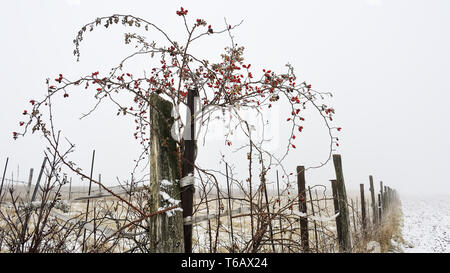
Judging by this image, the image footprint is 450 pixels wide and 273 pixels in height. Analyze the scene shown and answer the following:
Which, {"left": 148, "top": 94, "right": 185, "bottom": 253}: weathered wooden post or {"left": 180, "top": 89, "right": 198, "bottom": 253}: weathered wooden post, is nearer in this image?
{"left": 148, "top": 94, "right": 185, "bottom": 253}: weathered wooden post

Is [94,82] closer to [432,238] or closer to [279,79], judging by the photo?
[279,79]

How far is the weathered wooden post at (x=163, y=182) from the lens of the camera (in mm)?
1634

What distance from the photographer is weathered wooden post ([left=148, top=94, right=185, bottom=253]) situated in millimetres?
1634

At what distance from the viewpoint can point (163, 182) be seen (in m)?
1.70

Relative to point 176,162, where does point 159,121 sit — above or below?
above

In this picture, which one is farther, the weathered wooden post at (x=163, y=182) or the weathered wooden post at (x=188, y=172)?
the weathered wooden post at (x=188, y=172)

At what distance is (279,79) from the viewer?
6.82 ft

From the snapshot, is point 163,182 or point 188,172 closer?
point 163,182
